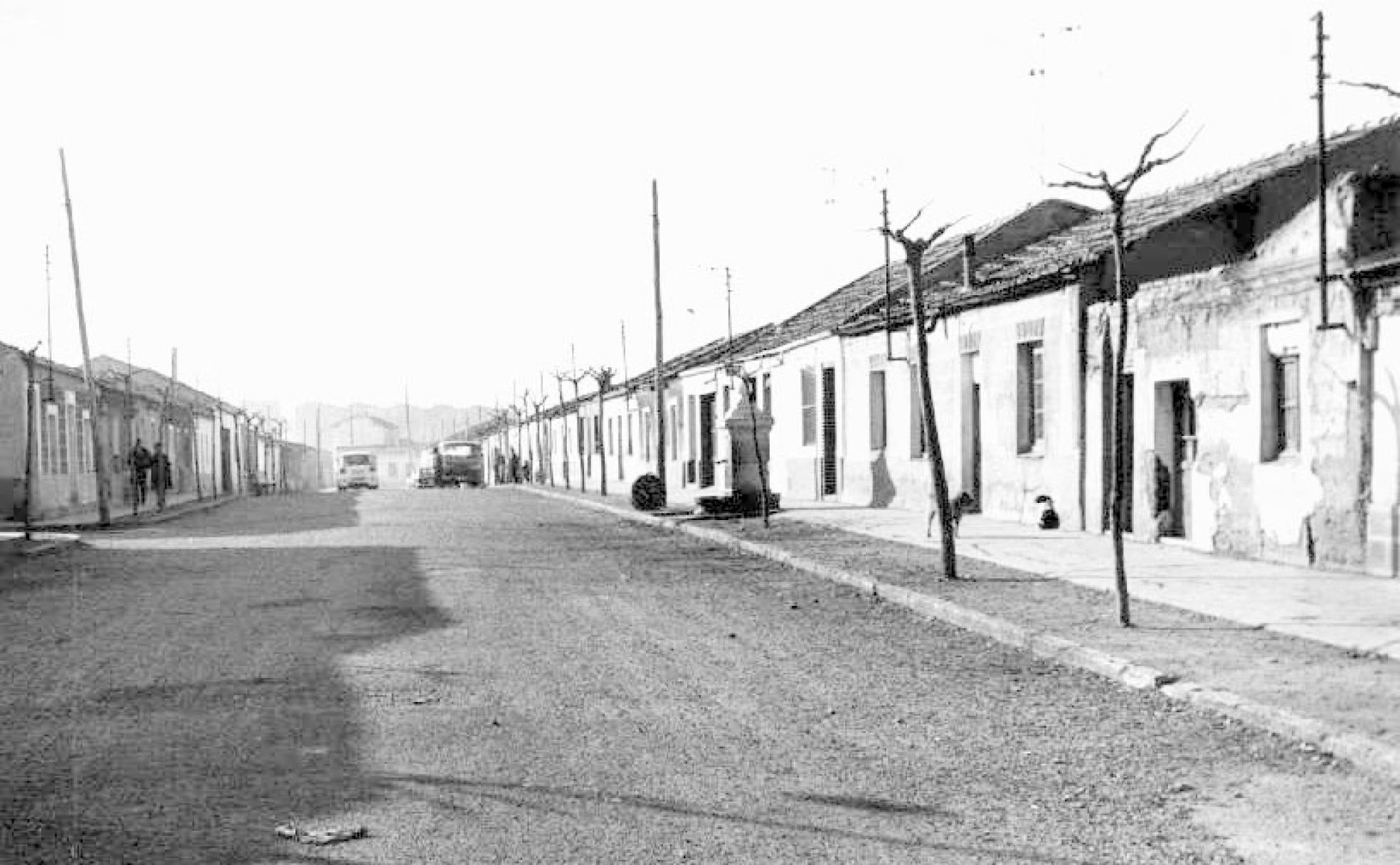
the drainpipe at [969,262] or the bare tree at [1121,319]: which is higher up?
the drainpipe at [969,262]

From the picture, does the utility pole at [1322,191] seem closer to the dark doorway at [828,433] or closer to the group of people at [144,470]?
the dark doorway at [828,433]

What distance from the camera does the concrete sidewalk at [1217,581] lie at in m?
9.29

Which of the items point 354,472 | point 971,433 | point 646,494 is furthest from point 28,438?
point 354,472

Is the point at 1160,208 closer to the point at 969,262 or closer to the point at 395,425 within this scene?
the point at 969,262

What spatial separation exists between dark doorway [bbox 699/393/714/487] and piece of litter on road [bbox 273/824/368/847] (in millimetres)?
32677

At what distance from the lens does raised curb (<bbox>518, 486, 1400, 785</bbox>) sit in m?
5.88

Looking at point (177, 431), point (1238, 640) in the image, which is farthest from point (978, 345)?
point (177, 431)

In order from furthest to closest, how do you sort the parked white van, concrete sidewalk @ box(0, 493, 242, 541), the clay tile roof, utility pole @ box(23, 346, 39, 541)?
the parked white van, concrete sidewalk @ box(0, 493, 242, 541), utility pole @ box(23, 346, 39, 541), the clay tile roof

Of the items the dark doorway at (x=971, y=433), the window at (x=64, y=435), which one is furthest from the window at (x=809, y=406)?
the window at (x=64, y=435)

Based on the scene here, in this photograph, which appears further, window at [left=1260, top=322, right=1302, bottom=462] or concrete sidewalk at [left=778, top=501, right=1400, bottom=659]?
window at [left=1260, top=322, right=1302, bottom=462]

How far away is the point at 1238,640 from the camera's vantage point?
878 centimetres

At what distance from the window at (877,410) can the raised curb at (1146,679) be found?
10872 millimetres

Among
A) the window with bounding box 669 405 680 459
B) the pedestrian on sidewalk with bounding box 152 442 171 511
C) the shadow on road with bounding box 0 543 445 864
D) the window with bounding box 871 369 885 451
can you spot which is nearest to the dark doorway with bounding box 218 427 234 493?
the pedestrian on sidewalk with bounding box 152 442 171 511

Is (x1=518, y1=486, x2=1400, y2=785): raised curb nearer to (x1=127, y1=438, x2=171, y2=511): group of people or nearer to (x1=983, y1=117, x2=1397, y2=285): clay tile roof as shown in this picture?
(x1=983, y1=117, x2=1397, y2=285): clay tile roof
